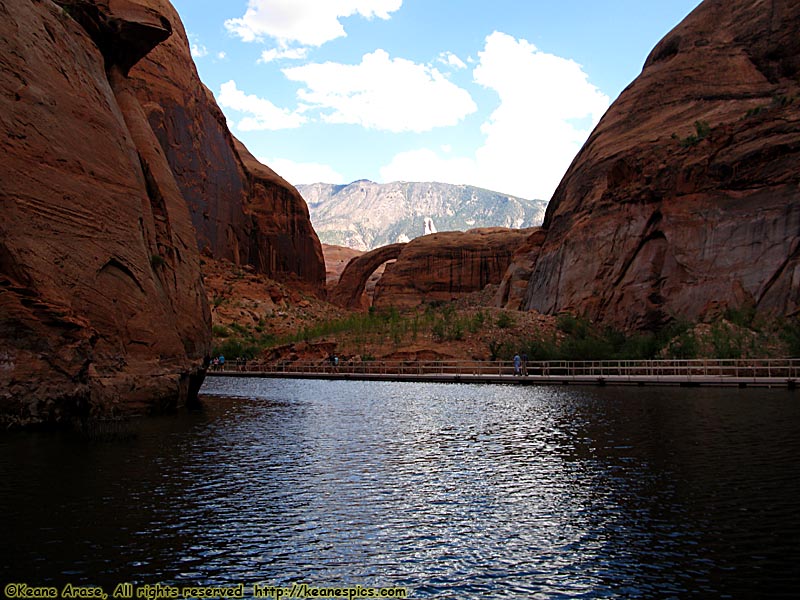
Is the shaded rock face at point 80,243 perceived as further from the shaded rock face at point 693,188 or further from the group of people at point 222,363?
the group of people at point 222,363

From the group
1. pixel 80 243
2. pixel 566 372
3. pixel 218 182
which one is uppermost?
pixel 218 182

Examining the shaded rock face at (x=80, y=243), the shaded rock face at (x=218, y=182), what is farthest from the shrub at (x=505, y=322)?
the shaded rock face at (x=218, y=182)

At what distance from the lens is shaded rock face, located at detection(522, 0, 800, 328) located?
34.8 metres

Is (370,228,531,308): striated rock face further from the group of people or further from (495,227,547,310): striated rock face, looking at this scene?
the group of people

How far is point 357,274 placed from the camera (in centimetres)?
9712

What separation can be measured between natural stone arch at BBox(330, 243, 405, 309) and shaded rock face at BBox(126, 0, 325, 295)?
11.5 m

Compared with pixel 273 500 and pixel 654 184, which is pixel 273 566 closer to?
pixel 273 500

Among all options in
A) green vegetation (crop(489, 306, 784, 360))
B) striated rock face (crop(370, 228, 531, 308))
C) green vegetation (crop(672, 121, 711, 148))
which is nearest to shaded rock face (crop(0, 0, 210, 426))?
green vegetation (crop(489, 306, 784, 360))

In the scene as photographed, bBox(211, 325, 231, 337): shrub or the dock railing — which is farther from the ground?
BBox(211, 325, 231, 337): shrub

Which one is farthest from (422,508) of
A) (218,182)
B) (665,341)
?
(218,182)

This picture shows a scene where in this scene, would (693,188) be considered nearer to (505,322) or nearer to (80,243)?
(505,322)

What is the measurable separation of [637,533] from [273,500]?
14.3 ft

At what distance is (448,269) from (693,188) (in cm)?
4056

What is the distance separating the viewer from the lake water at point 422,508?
6.19 m
